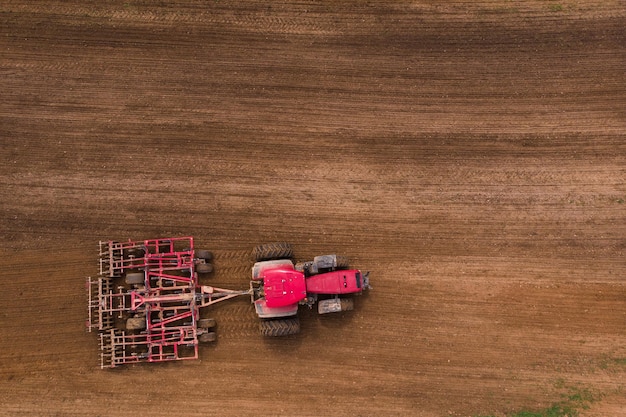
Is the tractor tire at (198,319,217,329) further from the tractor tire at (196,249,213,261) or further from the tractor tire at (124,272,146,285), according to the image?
the tractor tire at (124,272,146,285)

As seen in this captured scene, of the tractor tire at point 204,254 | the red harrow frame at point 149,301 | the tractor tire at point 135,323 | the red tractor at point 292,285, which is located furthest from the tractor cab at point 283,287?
the tractor tire at point 135,323

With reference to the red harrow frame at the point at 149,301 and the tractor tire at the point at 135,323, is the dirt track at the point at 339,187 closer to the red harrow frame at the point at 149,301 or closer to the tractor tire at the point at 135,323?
the red harrow frame at the point at 149,301

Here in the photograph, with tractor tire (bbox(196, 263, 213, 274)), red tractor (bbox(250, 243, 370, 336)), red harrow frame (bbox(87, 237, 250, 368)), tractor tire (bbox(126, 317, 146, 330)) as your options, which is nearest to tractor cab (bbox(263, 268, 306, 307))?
red tractor (bbox(250, 243, 370, 336))

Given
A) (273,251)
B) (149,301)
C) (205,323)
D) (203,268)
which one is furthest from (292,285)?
(149,301)

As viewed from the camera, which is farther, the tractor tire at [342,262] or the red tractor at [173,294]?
the tractor tire at [342,262]

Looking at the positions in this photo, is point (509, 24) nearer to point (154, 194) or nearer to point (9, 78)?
point (154, 194)

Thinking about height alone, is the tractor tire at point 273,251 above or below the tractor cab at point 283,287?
above

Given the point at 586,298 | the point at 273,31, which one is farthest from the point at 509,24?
the point at 586,298

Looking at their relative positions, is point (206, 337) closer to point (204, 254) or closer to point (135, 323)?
point (135, 323)
